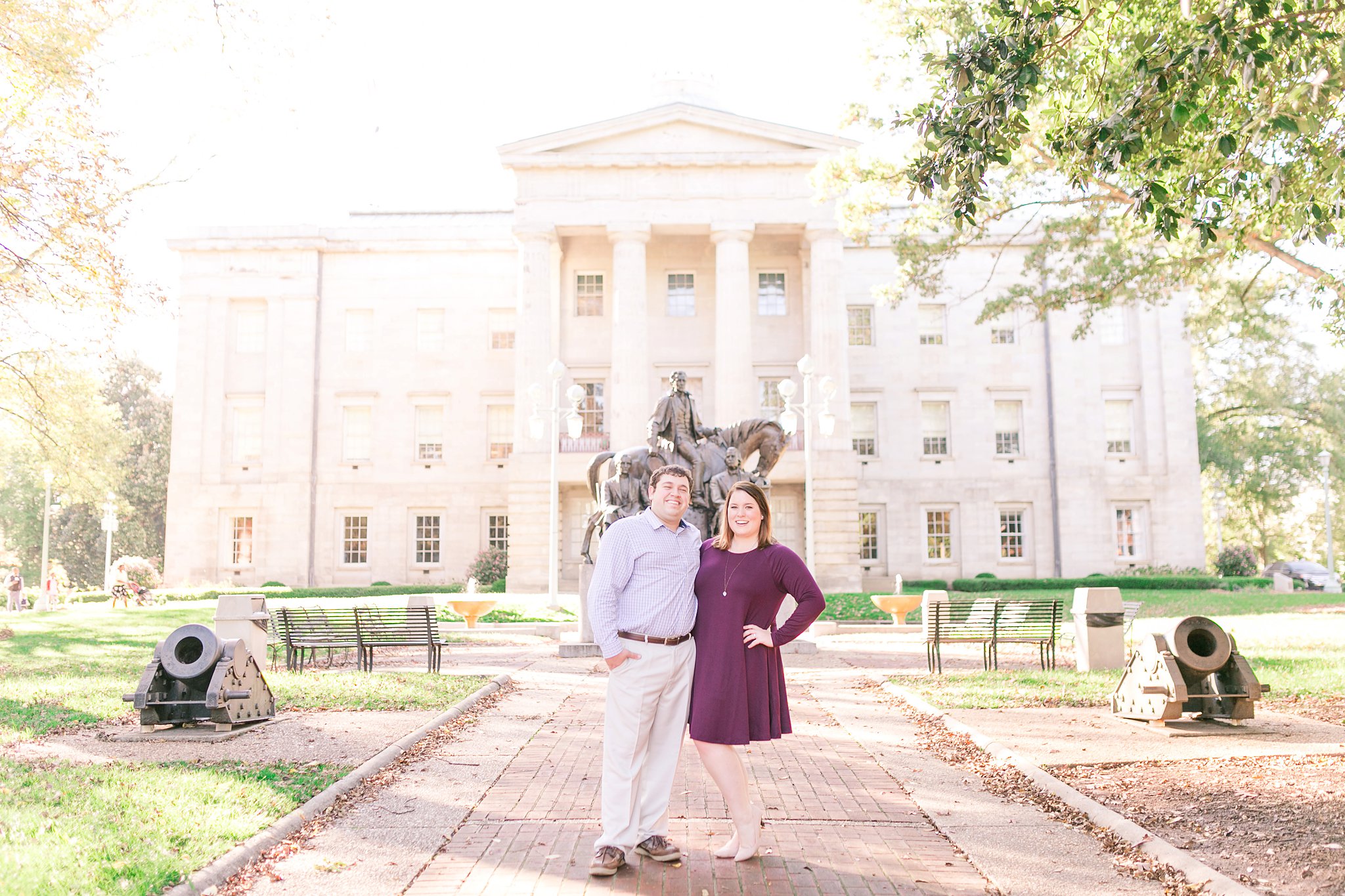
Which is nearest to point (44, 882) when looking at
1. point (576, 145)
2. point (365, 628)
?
point (365, 628)

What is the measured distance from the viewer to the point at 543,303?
130ft

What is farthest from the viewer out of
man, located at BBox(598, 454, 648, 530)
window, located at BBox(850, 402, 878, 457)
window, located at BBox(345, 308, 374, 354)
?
window, located at BBox(345, 308, 374, 354)

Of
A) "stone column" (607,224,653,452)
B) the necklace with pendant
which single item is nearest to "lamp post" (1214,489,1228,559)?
"stone column" (607,224,653,452)

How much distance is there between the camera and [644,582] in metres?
5.81

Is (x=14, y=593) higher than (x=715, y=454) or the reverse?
the reverse

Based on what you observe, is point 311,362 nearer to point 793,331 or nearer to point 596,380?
point 596,380

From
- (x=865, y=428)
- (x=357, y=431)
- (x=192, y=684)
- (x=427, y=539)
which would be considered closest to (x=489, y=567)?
(x=427, y=539)

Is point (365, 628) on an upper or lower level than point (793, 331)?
lower

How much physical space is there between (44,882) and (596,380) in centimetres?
3831

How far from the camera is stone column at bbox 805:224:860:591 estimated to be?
39500 millimetres

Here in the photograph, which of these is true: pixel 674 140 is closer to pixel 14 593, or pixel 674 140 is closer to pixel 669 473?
pixel 14 593

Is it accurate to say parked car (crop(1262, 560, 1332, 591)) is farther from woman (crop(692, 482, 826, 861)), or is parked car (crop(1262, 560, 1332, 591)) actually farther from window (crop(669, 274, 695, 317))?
woman (crop(692, 482, 826, 861))

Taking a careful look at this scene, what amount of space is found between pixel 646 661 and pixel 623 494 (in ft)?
38.4

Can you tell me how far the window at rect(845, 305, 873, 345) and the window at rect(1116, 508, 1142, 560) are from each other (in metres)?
12.5
